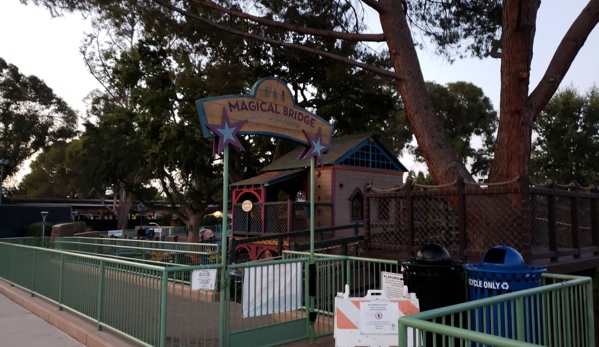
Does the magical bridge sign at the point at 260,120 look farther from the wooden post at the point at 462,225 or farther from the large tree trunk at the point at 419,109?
the large tree trunk at the point at 419,109

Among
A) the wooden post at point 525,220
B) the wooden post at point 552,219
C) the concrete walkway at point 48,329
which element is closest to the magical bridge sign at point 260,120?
the concrete walkway at point 48,329

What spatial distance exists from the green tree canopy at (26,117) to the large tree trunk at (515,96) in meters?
48.4

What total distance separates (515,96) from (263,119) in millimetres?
6261

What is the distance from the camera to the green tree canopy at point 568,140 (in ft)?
91.2

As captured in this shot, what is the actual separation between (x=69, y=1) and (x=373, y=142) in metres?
12.5

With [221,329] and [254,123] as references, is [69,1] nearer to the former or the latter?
[254,123]

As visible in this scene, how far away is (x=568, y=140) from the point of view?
28203 millimetres

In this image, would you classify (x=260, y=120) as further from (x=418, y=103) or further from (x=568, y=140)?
(x=568, y=140)

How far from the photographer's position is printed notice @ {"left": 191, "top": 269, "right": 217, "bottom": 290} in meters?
5.37

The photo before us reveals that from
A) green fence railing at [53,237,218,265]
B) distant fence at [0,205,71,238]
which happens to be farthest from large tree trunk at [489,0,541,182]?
Answer: distant fence at [0,205,71,238]

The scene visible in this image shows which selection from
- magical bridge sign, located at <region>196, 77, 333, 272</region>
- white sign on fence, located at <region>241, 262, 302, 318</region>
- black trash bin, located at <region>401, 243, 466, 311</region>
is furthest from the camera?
white sign on fence, located at <region>241, 262, 302, 318</region>

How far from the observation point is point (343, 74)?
57.3 ft

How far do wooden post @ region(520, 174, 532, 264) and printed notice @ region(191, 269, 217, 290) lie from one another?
4.65m

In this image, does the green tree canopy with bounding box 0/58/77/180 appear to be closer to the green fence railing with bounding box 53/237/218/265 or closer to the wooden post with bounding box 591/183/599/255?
the green fence railing with bounding box 53/237/218/265
